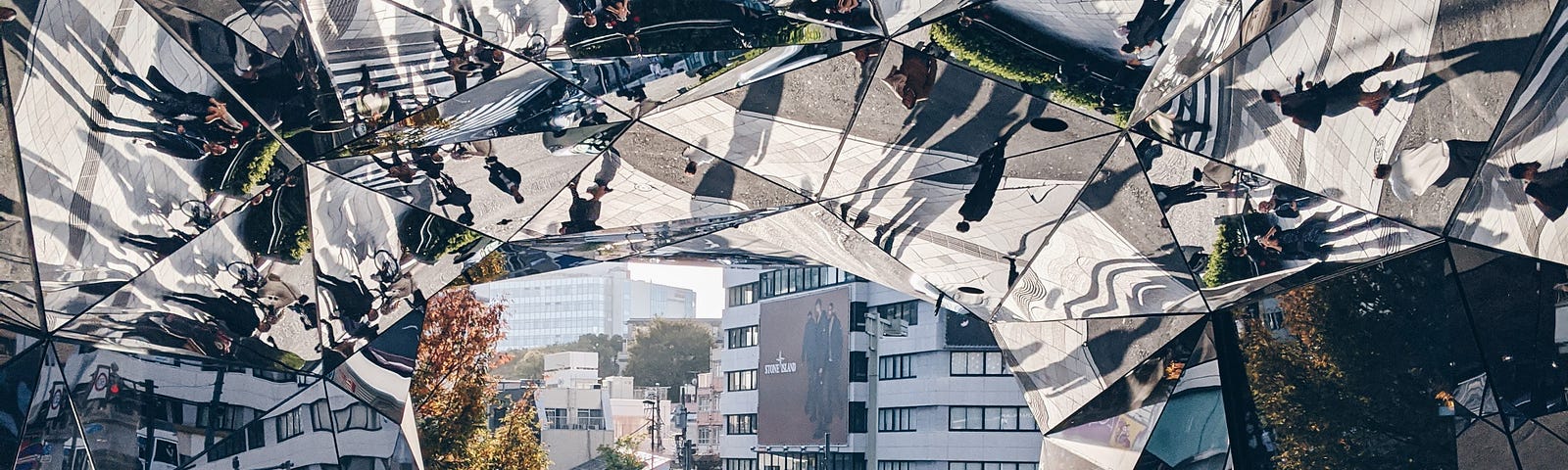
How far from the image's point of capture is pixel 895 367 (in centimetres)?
5844

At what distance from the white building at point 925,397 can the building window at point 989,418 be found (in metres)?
0.04

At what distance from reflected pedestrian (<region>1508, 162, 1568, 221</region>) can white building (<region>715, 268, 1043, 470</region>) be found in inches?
1554

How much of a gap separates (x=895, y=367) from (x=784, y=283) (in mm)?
10100

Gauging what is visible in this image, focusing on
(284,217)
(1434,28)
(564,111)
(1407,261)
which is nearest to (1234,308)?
(1407,261)

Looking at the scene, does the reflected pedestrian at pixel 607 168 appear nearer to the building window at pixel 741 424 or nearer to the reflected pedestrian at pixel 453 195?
the reflected pedestrian at pixel 453 195

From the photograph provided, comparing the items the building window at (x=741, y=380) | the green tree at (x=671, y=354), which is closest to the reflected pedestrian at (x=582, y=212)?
the building window at (x=741, y=380)

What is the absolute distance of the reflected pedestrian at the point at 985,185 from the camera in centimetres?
1134

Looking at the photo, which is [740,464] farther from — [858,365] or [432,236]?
[432,236]

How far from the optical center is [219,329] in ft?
45.1

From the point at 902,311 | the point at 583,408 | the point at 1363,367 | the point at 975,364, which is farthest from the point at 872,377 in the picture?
the point at 1363,367

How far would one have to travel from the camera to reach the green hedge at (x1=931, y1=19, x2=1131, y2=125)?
31.7 feet

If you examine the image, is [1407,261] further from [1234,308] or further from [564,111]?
[564,111]

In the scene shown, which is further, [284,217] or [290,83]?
[284,217]

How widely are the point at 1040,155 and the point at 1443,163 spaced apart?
9.87 ft
